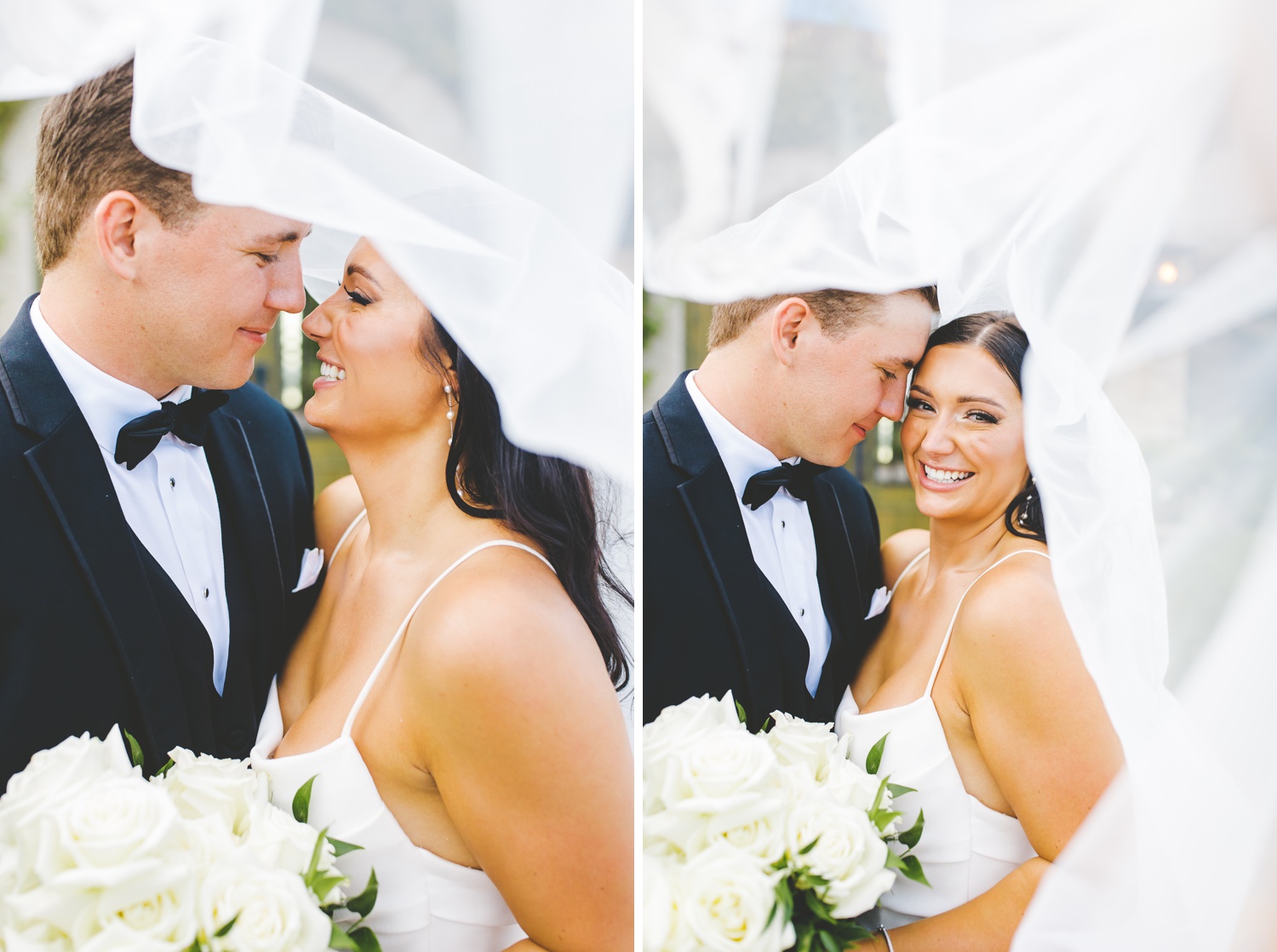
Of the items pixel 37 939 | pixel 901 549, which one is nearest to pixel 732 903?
pixel 901 549

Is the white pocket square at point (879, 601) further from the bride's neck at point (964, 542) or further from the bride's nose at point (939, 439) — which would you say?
the bride's nose at point (939, 439)

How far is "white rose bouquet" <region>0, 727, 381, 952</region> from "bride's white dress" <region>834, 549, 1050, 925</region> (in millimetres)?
1055

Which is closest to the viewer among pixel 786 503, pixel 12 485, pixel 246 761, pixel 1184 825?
pixel 12 485

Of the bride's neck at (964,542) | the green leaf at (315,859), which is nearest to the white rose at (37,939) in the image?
the green leaf at (315,859)

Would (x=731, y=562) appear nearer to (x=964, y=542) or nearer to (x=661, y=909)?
(x=964, y=542)

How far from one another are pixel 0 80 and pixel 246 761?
120cm

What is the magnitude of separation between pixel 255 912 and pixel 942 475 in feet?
4.70

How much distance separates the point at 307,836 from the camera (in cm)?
162

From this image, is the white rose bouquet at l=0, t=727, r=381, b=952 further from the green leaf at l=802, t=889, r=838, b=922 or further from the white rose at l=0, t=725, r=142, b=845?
the green leaf at l=802, t=889, r=838, b=922

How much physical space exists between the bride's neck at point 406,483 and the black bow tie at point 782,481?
563 mm

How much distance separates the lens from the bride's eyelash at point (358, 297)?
69.4 inches

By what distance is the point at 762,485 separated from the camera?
1934mm

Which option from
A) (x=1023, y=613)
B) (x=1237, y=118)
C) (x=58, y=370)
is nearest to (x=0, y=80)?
(x=58, y=370)

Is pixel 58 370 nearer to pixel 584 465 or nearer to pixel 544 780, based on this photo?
pixel 584 465
